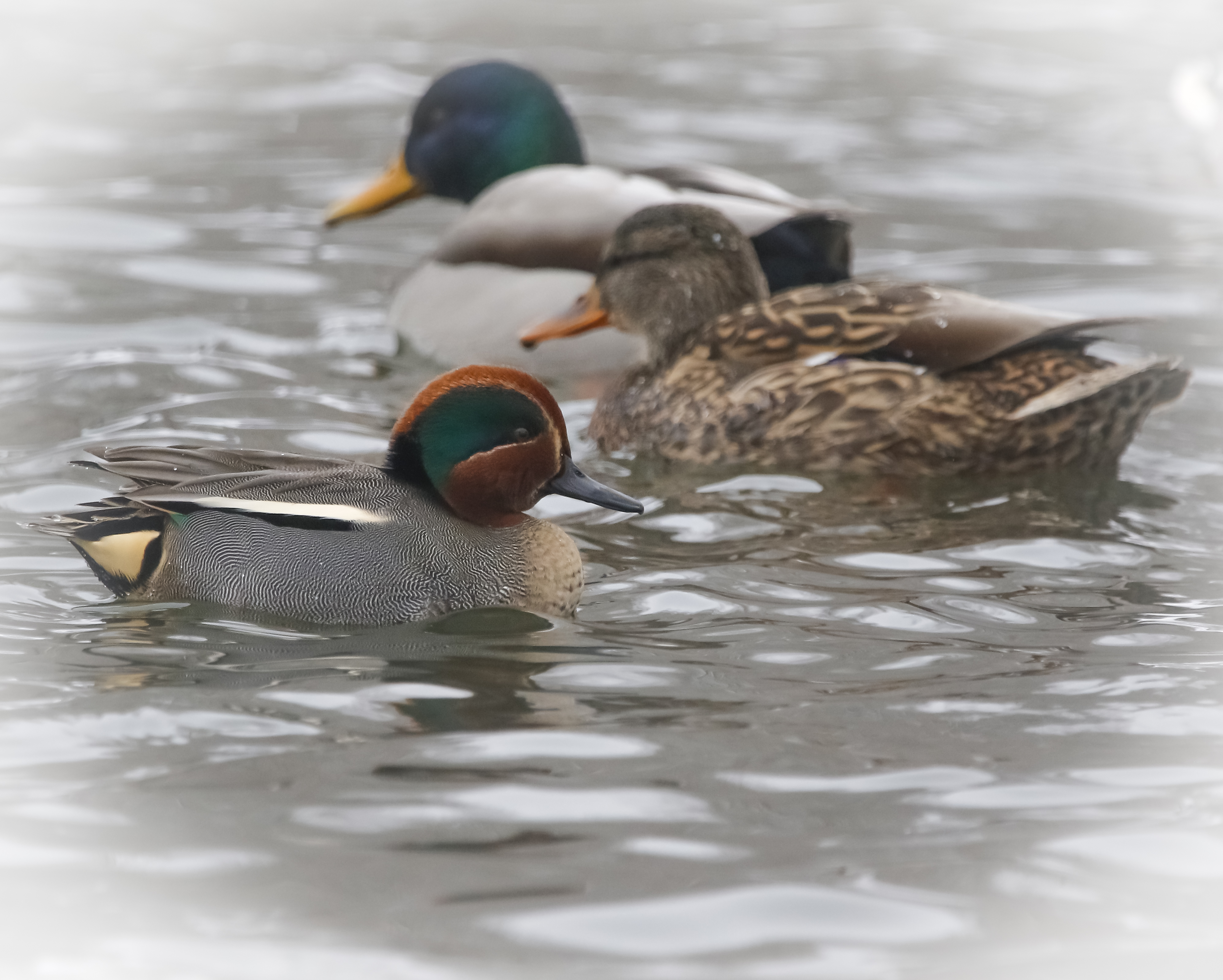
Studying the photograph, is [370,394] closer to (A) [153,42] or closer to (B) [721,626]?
(B) [721,626]

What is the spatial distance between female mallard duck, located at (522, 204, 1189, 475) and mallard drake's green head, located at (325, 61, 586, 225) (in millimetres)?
2906

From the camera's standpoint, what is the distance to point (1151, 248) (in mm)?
11250

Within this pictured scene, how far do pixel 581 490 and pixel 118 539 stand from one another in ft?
4.76

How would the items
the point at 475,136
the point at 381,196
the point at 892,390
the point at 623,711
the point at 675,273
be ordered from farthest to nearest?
the point at 381,196 → the point at 475,136 → the point at 675,273 → the point at 892,390 → the point at 623,711

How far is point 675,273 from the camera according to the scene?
25.7ft

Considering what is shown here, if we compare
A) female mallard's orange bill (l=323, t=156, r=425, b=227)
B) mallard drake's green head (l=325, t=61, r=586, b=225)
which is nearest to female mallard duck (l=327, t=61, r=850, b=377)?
mallard drake's green head (l=325, t=61, r=586, b=225)

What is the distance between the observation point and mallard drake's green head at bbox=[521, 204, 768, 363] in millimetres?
7812

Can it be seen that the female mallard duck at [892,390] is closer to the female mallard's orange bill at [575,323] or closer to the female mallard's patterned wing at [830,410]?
the female mallard's patterned wing at [830,410]

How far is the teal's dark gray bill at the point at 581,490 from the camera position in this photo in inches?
219

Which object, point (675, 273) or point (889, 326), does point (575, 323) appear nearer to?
point (675, 273)

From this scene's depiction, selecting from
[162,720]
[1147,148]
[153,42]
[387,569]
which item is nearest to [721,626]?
[387,569]

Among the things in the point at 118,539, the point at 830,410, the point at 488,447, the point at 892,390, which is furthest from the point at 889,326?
the point at 118,539

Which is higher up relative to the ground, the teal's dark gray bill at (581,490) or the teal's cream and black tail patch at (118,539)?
the teal's dark gray bill at (581,490)

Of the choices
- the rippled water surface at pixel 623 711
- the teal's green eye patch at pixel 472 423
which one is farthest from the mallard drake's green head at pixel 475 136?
the teal's green eye patch at pixel 472 423
